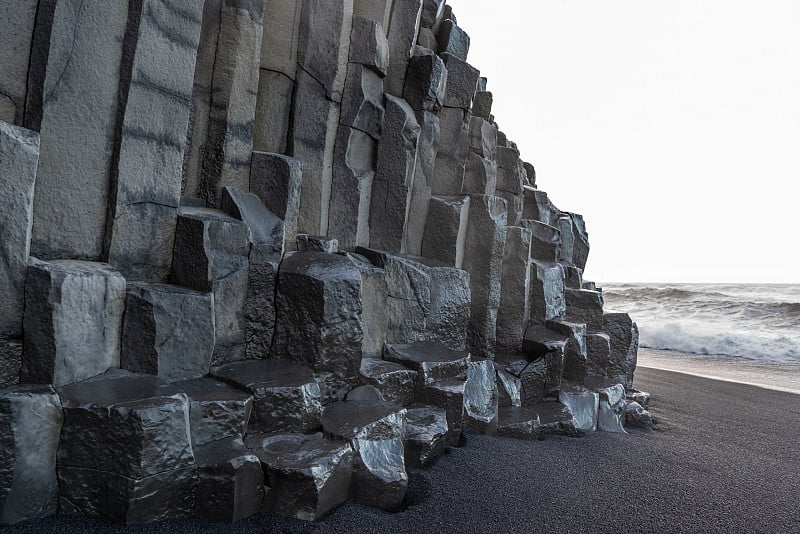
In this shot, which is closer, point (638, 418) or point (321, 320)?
point (321, 320)

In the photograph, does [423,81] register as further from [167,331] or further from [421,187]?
[167,331]

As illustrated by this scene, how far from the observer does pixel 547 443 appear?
3.92m

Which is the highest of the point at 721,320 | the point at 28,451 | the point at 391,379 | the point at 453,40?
the point at 453,40

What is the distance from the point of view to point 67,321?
2.20 meters

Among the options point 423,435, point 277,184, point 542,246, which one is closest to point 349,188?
point 277,184

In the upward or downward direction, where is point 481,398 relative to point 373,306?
downward

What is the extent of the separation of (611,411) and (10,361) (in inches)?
180

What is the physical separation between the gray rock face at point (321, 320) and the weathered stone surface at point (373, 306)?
421 millimetres

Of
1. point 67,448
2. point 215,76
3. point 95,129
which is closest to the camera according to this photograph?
point 67,448

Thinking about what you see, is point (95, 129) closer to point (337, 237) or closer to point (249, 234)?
point (249, 234)

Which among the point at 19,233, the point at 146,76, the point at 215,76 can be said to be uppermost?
the point at 215,76

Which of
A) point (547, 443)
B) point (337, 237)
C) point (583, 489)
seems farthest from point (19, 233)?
point (547, 443)

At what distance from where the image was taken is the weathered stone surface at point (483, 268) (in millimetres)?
4668

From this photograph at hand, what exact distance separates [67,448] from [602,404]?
4.27 meters
